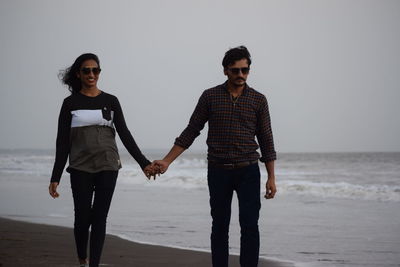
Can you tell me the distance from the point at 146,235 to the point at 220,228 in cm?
362

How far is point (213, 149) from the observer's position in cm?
455

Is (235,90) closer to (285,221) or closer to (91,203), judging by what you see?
(91,203)

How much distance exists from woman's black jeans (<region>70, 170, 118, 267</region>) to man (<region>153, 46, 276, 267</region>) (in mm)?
786

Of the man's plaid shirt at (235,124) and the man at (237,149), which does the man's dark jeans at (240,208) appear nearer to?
the man at (237,149)

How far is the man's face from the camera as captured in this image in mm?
4484

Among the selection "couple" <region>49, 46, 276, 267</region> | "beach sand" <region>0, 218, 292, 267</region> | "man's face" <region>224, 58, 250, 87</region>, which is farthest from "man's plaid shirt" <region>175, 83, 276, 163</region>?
"beach sand" <region>0, 218, 292, 267</region>

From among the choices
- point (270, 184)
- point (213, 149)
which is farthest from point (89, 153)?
point (270, 184)

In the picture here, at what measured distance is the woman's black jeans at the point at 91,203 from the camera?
4555mm

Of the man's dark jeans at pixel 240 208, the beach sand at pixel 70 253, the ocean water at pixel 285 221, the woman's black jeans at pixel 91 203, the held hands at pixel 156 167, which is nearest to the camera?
the man's dark jeans at pixel 240 208

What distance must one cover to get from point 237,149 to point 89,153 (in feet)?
3.59

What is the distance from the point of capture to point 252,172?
448 centimetres

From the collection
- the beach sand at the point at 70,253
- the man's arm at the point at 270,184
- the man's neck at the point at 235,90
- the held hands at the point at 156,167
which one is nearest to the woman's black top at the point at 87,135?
the held hands at the point at 156,167

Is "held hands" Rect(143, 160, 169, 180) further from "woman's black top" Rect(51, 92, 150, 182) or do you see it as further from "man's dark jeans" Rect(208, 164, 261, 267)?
"man's dark jeans" Rect(208, 164, 261, 267)

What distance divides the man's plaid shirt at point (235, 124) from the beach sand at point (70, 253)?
70.1 inches
